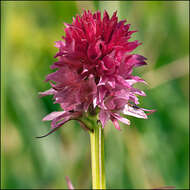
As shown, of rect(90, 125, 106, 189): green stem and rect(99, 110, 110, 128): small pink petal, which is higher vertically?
rect(99, 110, 110, 128): small pink petal

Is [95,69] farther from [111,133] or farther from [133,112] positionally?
[111,133]

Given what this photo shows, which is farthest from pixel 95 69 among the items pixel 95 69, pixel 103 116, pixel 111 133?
pixel 111 133

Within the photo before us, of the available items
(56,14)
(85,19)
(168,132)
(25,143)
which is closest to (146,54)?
(168,132)

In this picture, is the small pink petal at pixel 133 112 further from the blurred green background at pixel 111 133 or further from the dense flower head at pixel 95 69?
the blurred green background at pixel 111 133

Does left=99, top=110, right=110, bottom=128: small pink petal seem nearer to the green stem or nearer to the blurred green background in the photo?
the green stem

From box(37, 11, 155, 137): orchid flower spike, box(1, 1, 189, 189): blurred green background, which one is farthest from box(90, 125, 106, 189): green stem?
box(1, 1, 189, 189): blurred green background

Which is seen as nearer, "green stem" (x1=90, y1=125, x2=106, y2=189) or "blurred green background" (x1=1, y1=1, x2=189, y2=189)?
"green stem" (x1=90, y1=125, x2=106, y2=189)
